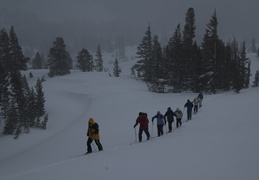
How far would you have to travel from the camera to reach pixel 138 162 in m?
7.90

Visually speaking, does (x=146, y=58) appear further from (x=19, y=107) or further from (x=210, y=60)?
(x=19, y=107)

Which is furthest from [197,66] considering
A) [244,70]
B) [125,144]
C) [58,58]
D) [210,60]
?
[58,58]

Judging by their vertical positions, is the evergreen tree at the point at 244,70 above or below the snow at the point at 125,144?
above

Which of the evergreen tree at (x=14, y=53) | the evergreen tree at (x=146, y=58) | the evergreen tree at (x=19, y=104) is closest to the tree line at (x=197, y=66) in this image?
the evergreen tree at (x=146, y=58)

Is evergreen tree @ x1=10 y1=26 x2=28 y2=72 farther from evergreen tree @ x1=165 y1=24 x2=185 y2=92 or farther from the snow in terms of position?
evergreen tree @ x1=165 y1=24 x2=185 y2=92

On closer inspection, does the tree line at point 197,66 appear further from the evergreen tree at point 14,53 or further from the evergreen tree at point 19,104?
the evergreen tree at point 14,53

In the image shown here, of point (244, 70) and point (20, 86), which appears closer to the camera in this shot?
point (20, 86)

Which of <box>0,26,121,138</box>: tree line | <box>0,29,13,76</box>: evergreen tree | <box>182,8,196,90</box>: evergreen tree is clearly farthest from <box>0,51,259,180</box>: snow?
<box>0,29,13,76</box>: evergreen tree

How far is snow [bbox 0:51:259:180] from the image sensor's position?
22.0 feet

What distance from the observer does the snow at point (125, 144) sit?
6711mm

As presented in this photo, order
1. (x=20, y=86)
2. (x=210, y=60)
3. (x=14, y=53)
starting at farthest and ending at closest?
(x=14, y=53), (x=210, y=60), (x=20, y=86)

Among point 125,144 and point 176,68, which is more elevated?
point 176,68

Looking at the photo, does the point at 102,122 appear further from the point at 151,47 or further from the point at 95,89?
the point at 151,47

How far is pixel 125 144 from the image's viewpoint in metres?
13.5
